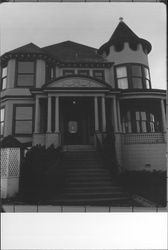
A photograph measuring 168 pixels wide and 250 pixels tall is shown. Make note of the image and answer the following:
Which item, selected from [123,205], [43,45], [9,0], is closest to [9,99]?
[43,45]

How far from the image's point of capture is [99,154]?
4535mm

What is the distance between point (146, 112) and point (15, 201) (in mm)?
3274

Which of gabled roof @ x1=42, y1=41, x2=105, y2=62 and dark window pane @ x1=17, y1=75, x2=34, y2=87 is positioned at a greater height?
gabled roof @ x1=42, y1=41, x2=105, y2=62

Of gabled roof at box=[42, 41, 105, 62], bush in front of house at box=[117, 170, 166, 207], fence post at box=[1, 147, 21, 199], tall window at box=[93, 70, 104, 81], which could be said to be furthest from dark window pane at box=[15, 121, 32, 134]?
bush in front of house at box=[117, 170, 166, 207]

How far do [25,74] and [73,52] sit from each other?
1258 millimetres

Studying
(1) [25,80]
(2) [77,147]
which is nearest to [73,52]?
(1) [25,80]

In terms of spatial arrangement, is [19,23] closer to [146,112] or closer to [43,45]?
[43,45]

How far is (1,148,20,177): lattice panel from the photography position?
4.21 metres

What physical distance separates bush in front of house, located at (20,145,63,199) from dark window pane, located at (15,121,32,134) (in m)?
0.59

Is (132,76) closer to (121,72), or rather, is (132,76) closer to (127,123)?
(121,72)

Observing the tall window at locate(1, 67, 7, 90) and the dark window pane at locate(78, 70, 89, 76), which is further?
the dark window pane at locate(78, 70, 89, 76)

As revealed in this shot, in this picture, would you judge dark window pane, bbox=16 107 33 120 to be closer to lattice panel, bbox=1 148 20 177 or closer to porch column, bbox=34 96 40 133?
porch column, bbox=34 96 40 133

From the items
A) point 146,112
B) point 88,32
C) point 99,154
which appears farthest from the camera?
point 146,112

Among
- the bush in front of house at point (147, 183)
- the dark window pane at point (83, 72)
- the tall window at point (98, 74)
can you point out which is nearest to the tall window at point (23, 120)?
the dark window pane at point (83, 72)
